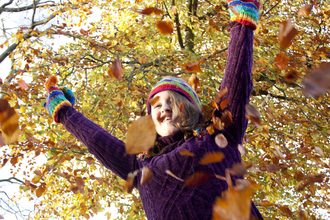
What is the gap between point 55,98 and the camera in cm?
184

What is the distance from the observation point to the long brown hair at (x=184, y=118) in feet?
4.94

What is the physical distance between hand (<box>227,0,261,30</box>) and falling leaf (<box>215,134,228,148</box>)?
65 cm

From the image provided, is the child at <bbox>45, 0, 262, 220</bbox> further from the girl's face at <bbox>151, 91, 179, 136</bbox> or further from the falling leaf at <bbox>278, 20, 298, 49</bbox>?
the falling leaf at <bbox>278, 20, 298, 49</bbox>

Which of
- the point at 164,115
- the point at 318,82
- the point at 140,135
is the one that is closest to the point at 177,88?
the point at 164,115

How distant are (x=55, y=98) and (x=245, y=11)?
56.8 inches

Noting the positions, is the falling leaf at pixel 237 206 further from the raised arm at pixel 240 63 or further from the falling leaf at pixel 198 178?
the raised arm at pixel 240 63

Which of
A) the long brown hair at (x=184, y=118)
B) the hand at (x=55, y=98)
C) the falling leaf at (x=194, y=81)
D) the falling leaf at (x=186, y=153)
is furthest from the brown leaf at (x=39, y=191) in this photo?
the falling leaf at (x=194, y=81)

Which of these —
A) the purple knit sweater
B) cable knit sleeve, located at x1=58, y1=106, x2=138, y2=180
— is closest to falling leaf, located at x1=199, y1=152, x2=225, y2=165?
the purple knit sweater

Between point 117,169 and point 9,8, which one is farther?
point 9,8

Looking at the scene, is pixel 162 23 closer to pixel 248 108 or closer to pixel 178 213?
pixel 248 108

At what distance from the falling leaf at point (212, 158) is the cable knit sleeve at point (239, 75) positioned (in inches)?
7.7

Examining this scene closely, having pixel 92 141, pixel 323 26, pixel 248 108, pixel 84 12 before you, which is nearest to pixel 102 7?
pixel 84 12

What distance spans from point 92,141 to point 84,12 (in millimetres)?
5868

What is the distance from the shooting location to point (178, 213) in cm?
124
